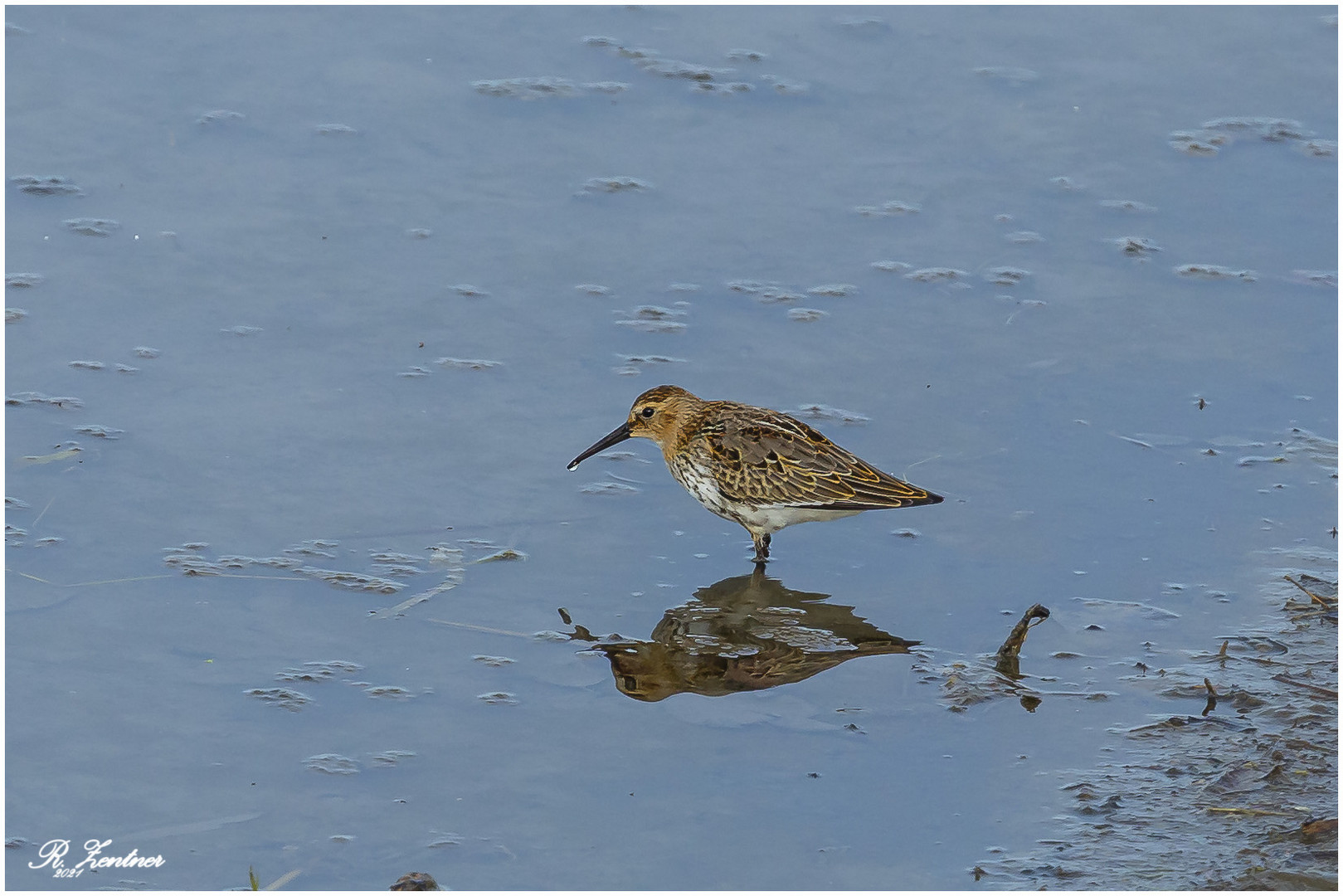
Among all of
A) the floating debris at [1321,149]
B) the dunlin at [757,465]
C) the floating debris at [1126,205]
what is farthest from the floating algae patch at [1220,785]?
the floating debris at [1321,149]

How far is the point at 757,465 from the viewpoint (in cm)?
792

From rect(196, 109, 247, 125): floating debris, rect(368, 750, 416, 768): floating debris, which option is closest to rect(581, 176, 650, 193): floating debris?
rect(196, 109, 247, 125): floating debris

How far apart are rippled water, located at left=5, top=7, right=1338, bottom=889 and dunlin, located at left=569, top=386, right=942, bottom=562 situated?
0.28m

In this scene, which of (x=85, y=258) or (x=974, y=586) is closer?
(x=974, y=586)

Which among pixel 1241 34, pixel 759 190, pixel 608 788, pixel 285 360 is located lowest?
pixel 608 788

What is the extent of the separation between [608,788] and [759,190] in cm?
539

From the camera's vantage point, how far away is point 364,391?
8586 mm

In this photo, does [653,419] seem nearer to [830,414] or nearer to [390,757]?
[830,414]

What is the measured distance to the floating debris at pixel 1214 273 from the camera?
9.84 meters

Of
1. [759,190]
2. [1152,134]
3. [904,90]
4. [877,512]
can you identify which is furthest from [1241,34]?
[877,512]

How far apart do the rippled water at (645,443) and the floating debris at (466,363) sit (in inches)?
1.2

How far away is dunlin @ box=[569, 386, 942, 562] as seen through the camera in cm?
774

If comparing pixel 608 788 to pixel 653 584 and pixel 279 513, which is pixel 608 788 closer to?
pixel 653 584
